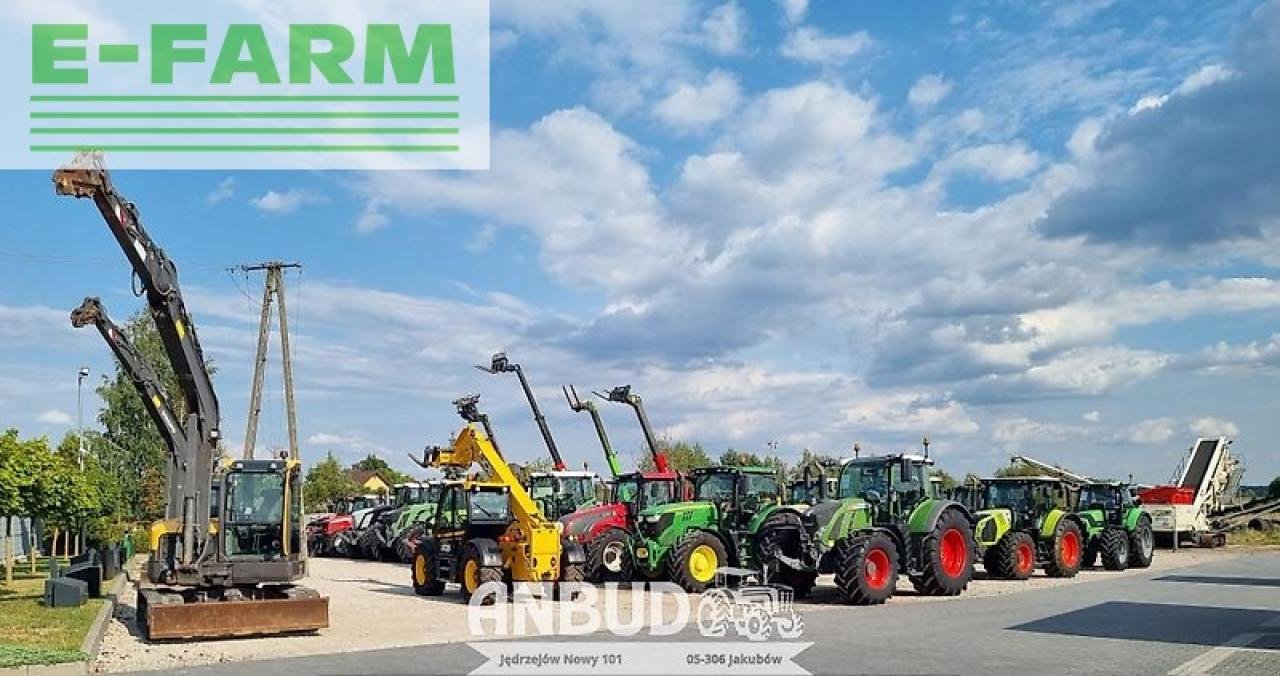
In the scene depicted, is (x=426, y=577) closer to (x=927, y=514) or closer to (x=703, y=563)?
(x=703, y=563)

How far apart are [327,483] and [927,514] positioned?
5819 centimetres

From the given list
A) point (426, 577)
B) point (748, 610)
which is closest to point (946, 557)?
point (748, 610)

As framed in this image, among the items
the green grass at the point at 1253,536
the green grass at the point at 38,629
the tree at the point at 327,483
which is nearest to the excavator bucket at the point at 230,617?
the green grass at the point at 38,629

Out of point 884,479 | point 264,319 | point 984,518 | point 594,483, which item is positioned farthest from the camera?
point 264,319

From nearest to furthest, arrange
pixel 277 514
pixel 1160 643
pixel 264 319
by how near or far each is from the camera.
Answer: pixel 1160 643
pixel 277 514
pixel 264 319

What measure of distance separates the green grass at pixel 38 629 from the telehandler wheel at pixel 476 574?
5.83 m

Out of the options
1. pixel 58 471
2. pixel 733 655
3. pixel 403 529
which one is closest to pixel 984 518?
pixel 733 655

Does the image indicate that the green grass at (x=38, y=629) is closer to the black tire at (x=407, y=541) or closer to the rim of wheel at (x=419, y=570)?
the rim of wheel at (x=419, y=570)

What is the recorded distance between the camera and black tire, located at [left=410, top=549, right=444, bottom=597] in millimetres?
20469

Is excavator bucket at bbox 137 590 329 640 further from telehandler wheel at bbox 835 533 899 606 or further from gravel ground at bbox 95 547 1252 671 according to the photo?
telehandler wheel at bbox 835 533 899 606

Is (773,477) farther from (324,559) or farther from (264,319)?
(264,319)

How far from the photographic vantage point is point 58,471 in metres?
23.9

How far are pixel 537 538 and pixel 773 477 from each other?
5.07 metres

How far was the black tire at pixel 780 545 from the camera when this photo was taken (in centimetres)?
1880
